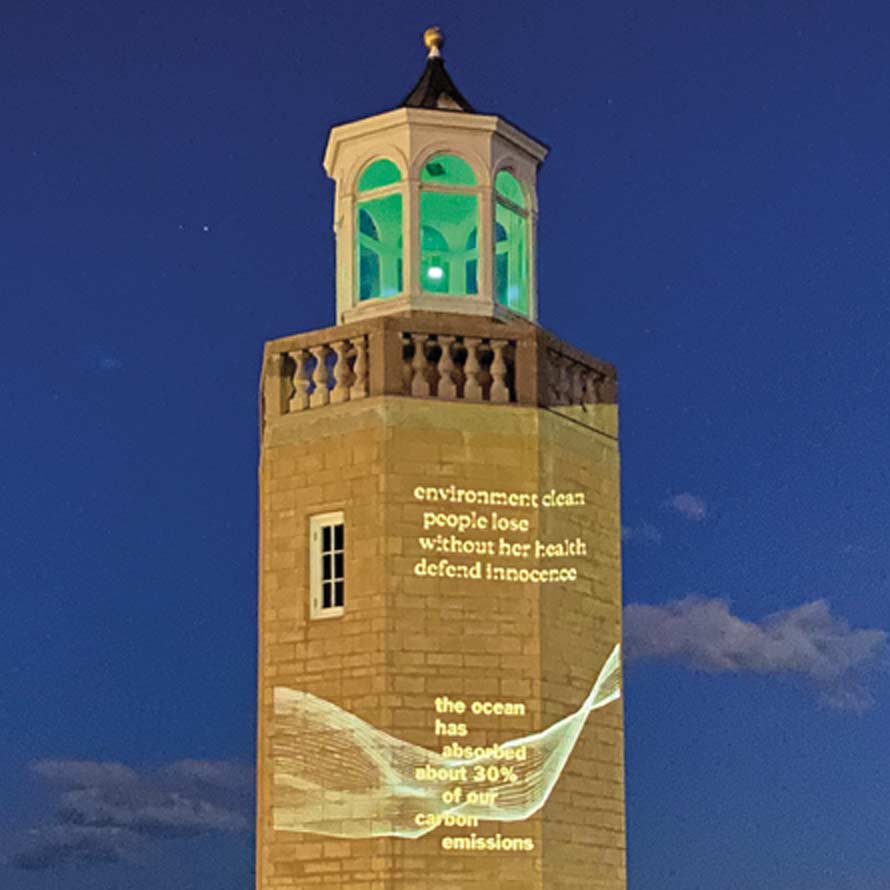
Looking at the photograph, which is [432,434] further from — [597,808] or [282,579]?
[597,808]

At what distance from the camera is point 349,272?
72.2ft

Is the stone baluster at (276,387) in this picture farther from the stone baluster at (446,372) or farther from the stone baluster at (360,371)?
the stone baluster at (446,372)

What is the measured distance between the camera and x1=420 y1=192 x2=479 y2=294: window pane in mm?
22938

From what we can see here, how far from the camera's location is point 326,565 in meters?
20.3

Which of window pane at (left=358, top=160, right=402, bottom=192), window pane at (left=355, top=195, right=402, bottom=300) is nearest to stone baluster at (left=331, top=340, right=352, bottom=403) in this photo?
window pane at (left=355, top=195, right=402, bottom=300)

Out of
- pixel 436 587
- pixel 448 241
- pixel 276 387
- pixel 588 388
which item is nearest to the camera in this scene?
pixel 436 587

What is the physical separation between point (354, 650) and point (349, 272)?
466cm

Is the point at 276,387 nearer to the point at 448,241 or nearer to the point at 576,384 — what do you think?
the point at 448,241

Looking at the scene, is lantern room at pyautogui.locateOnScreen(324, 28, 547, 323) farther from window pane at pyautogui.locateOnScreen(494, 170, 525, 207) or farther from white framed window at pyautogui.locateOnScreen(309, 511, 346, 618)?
white framed window at pyautogui.locateOnScreen(309, 511, 346, 618)

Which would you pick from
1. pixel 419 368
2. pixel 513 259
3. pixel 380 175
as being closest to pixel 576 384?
pixel 419 368

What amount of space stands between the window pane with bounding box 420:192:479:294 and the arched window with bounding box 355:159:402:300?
35 centimetres

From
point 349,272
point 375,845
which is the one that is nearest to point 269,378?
point 349,272

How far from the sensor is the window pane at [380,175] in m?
22.3

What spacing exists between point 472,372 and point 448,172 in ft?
10.3
